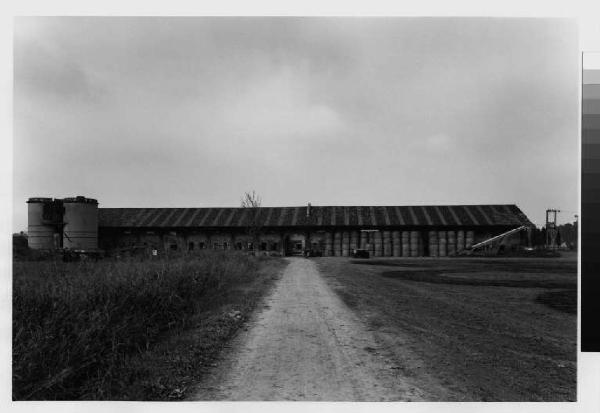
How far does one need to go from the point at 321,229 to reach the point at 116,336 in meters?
35.7

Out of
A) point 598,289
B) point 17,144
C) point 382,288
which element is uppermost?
point 17,144

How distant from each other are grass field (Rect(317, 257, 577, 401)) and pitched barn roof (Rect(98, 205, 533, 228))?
2817 cm

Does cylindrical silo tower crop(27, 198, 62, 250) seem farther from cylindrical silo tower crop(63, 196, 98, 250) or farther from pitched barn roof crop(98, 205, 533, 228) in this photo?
pitched barn roof crop(98, 205, 533, 228)

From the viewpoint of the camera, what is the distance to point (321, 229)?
4197cm

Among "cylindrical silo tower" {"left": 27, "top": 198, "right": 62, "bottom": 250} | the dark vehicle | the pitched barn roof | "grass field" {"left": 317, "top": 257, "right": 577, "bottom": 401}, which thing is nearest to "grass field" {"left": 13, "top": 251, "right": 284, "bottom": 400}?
"grass field" {"left": 317, "top": 257, "right": 577, "bottom": 401}

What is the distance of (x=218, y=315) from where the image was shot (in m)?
8.72

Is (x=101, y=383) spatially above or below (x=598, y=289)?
below

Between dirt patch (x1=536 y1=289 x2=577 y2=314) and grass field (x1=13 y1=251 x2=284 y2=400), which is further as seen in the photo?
dirt patch (x1=536 y1=289 x2=577 y2=314)

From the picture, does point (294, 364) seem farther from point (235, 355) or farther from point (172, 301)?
point (172, 301)

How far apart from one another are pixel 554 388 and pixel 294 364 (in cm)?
357

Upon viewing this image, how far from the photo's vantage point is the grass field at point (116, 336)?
17.6 ft

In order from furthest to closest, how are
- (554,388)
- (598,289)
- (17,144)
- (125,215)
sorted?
(125,215)
(17,144)
(598,289)
(554,388)

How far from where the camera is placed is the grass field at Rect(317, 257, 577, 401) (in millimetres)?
5227

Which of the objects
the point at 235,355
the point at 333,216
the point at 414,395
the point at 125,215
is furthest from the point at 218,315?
the point at 125,215
